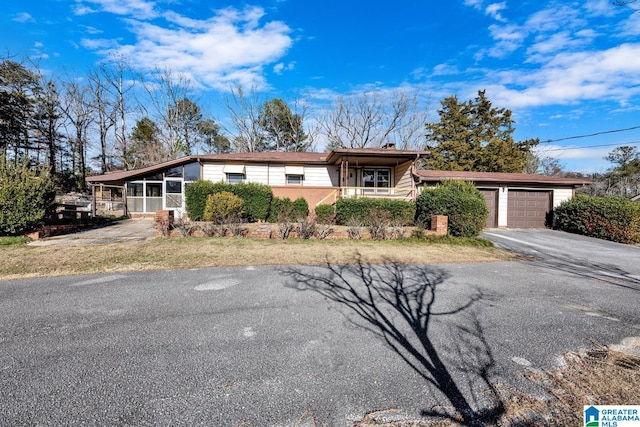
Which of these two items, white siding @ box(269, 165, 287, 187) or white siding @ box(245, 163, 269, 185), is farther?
white siding @ box(269, 165, 287, 187)

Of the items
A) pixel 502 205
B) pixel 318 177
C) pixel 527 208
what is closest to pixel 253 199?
pixel 318 177

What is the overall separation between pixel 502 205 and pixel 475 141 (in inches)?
540

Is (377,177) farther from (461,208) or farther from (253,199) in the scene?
(253,199)

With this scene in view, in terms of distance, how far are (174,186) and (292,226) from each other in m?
10.2

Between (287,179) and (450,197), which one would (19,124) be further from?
(450,197)

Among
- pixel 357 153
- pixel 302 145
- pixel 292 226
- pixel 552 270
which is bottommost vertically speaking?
pixel 552 270

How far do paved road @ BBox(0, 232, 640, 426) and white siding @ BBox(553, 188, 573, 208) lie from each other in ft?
40.3

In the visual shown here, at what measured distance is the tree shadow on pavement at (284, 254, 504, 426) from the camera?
2.08 m

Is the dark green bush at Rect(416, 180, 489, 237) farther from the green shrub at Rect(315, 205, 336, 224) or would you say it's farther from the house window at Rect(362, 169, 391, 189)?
the house window at Rect(362, 169, 391, 189)

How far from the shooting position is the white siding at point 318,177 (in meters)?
16.4

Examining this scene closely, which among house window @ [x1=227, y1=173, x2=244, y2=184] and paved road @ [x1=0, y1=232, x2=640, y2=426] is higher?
house window @ [x1=227, y1=173, x2=244, y2=184]

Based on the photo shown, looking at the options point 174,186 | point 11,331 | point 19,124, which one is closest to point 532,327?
point 11,331

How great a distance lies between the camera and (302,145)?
1244 inches

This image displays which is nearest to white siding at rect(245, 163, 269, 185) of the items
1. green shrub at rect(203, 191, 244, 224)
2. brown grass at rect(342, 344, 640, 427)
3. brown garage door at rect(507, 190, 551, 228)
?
green shrub at rect(203, 191, 244, 224)
